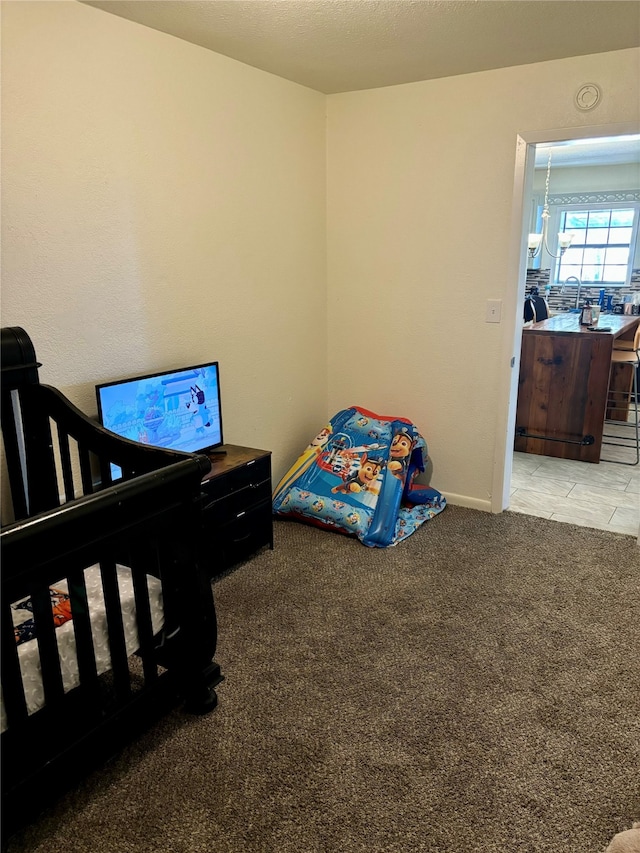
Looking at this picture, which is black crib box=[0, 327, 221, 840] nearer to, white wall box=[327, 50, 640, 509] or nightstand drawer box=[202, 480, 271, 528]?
nightstand drawer box=[202, 480, 271, 528]

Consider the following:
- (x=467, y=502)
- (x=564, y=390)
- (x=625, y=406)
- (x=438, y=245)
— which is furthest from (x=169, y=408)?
(x=625, y=406)

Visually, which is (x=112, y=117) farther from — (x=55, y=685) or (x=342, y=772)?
(x=342, y=772)

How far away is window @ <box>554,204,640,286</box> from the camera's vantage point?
7.38m

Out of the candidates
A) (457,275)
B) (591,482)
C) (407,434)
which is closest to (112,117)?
(457,275)

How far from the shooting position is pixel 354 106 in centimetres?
344

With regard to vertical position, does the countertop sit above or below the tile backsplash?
below

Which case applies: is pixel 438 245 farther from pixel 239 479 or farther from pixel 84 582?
pixel 84 582

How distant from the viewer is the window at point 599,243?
738 cm

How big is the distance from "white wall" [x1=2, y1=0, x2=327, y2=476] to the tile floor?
1.54 meters

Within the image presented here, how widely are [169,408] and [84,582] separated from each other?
1.23m

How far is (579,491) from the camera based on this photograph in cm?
384

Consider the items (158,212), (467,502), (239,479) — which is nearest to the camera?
(158,212)

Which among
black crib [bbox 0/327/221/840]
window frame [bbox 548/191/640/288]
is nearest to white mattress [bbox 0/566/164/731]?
black crib [bbox 0/327/221/840]

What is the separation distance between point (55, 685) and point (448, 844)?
3.48ft
